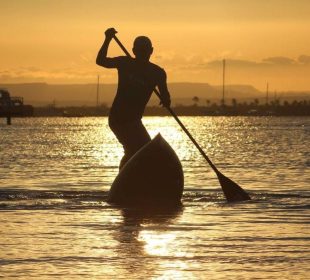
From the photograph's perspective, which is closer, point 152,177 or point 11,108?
point 152,177

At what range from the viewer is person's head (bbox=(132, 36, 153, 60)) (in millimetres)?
17344

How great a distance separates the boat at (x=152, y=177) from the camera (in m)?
17.2

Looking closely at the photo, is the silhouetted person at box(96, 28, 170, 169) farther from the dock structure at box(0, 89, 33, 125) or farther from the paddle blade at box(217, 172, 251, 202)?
the dock structure at box(0, 89, 33, 125)

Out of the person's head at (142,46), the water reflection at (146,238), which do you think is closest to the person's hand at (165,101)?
the person's head at (142,46)

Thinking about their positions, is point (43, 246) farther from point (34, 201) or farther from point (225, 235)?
point (34, 201)

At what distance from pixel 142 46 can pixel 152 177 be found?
70.8 inches

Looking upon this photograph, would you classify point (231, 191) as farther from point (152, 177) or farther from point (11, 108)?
point (11, 108)

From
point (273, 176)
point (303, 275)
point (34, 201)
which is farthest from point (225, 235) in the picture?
point (273, 176)

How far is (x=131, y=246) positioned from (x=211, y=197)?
7.20m

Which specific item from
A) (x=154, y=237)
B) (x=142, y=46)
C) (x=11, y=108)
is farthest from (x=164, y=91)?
(x=11, y=108)

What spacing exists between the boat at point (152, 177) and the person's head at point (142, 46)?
1.16 metres

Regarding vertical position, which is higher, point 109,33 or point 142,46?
point 109,33

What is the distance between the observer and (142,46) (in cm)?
1734

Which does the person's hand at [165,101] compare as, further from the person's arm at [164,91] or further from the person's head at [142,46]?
the person's head at [142,46]
